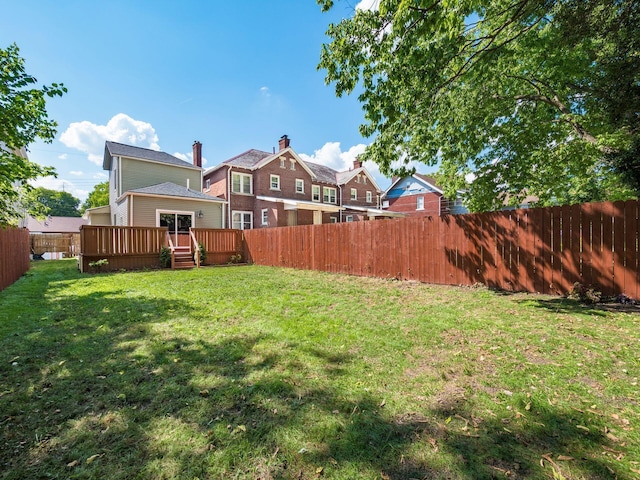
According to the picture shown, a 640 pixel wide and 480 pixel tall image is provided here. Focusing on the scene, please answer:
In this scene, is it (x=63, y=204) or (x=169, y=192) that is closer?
(x=169, y=192)

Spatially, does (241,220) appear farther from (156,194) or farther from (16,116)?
(16,116)

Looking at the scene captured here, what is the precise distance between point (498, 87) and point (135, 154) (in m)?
20.5

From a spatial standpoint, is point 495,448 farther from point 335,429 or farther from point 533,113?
point 533,113

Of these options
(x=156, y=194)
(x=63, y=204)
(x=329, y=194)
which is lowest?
(x=156, y=194)

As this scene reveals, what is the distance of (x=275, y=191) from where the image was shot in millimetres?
22391

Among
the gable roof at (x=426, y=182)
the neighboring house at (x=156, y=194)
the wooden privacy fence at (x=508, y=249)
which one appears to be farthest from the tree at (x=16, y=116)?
the gable roof at (x=426, y=182)

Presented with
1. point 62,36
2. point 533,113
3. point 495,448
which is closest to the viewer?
point 495,448

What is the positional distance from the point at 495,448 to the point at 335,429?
3.66ft

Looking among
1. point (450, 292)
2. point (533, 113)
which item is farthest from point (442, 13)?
point (533, 113)

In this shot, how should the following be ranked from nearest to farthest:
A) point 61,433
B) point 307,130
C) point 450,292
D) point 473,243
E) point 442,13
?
point 61,433 → point 442,13 → point 450,292 → point 473,243 → point 307,130

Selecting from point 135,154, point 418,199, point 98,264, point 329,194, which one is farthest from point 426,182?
point 98,264

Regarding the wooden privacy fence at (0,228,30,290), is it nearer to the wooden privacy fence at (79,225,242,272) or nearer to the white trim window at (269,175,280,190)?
the wooden privacy fence at (79,225,242,272)

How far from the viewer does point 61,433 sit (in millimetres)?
2135

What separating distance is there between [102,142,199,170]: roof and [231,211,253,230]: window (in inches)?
198
